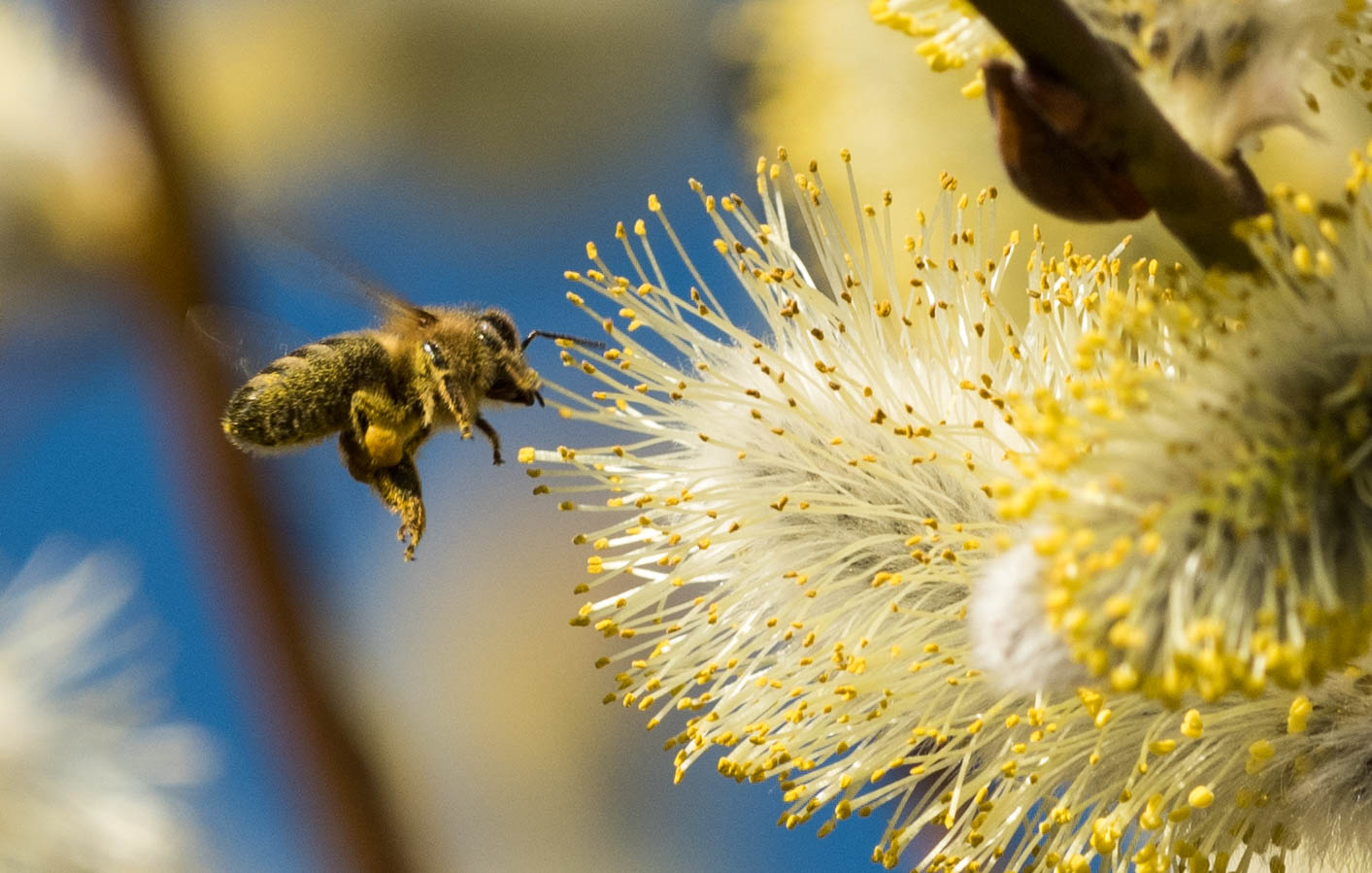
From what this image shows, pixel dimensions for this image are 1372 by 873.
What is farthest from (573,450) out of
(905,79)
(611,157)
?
(611,157)

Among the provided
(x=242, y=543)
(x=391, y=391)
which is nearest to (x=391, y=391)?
(x=391, y=391)

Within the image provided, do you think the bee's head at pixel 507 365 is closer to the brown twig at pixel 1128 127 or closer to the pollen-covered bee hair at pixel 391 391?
the pollen-covered bee hair at pixel 391 391

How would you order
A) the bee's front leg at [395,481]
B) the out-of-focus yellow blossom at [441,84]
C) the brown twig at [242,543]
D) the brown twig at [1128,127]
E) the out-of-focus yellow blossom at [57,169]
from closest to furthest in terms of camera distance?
the brown twig at [1128,127] → the bee's front leg at [395,481] → the brown twig at [242,543] → the out-of-focus yellow blossom at [57,169] → the out-of-focus yellow blossom at [441,84]

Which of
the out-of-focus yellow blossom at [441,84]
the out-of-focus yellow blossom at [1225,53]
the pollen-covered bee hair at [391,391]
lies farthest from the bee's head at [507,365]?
the out-of-focus yellow blossom at [441,84]

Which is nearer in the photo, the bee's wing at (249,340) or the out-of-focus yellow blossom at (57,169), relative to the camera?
the bee's wing at (249,340)

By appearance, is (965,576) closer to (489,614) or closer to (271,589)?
(271,589)

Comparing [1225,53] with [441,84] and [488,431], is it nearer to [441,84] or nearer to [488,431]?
[488,431]

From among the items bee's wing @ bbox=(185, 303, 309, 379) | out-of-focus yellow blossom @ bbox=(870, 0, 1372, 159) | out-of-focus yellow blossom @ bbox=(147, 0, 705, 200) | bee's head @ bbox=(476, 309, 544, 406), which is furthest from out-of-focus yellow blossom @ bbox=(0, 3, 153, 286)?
out-of-focus yellow blossom @ bbox=(870, 0, 1372, 159)
